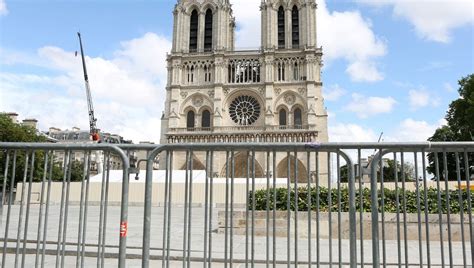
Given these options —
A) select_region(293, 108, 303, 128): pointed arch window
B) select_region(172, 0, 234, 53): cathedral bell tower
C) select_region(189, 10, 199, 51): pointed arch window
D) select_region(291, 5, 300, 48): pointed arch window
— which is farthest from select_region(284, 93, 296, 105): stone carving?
select_region(189, 10, 199, 51): pointed arch window

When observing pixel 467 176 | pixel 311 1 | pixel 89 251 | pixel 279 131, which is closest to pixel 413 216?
pixel 467 176

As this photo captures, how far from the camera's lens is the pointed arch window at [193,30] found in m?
42.8

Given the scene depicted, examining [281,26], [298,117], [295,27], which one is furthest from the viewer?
[281,26]

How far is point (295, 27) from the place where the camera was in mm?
42062

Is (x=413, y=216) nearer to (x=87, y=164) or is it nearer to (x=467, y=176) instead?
(x=467, y=176)

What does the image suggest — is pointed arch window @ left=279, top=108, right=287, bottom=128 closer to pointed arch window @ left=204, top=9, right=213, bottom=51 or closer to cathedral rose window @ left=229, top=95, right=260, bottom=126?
cathedral rose window @ left=229, top=95, right=260, bottom=126

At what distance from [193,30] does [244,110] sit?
11045mm

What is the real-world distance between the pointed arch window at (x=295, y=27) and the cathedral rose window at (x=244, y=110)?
772 cm

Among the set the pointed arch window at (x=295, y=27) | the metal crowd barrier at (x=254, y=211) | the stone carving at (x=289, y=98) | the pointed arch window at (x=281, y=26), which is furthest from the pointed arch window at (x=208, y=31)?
the metal crowd barrier at (x=254, y=211)

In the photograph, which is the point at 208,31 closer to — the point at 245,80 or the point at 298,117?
the point at 245,80

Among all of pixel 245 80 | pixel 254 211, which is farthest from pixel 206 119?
pixel 254 211

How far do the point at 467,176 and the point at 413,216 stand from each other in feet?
15.9

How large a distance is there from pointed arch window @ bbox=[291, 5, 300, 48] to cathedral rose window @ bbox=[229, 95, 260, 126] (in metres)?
7.72

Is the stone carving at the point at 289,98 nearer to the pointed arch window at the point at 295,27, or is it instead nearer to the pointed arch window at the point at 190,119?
the pointed arch window at the point at 295,27
